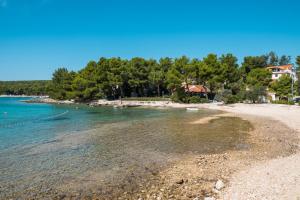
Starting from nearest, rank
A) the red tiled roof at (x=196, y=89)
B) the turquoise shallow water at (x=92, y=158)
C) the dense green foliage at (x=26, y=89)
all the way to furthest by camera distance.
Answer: the turquoise shallow water at (x=92, y=158)
the red tiled roof at (x=196, y=89)
the dense green foliage at (x=26, y=89)

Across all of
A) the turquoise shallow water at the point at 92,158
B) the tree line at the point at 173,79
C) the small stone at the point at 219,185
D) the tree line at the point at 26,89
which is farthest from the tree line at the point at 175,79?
the tree line at the point at 26,89

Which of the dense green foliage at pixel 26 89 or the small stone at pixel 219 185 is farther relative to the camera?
the dense green foliage at pixel 26 89

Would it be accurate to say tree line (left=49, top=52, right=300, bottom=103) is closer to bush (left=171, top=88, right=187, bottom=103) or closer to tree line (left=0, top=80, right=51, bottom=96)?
bush (left=171, top=88, right=187, bottom=103)

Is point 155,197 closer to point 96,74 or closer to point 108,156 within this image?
point 108,156

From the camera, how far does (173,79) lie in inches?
2231

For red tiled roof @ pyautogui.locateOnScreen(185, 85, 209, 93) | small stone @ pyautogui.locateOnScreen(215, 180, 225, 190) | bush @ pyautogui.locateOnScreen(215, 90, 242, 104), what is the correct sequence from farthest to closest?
red tiled roof @ pyautogui.locateOnScreen(185, 85, 209, 93), bush @ pyautogui.locateOnScreen(215, 90, 242, 104), small stone @ pyautogui.locateOnScreen(215, 180, 225, 190)

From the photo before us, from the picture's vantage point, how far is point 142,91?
78312mm

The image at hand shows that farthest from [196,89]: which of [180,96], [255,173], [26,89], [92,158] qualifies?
[26,89]

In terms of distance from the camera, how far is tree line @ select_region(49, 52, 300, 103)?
54000mm

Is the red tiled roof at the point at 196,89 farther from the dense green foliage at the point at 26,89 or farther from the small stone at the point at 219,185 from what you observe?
the dense green foliage at the point at 26,89

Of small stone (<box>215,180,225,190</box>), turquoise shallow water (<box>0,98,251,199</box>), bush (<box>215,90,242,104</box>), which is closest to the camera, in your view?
small stone (<box>215,180,225,190</box>)

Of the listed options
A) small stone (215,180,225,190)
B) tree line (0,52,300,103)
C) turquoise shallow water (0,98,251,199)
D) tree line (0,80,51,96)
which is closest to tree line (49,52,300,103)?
tree line (0,52,300,103)

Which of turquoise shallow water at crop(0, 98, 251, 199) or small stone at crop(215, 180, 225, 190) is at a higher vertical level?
small stone at crop(215, 180, 225, 190)

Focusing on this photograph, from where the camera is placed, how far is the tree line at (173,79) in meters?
54.0
